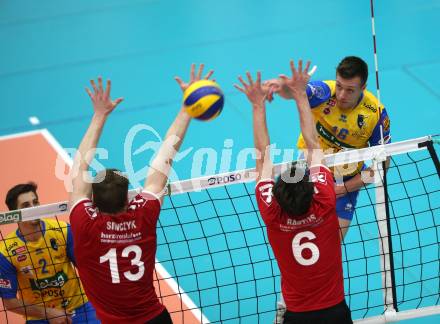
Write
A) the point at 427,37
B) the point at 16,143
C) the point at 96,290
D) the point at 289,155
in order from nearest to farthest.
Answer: the point at 96,290 → the point at 289,155 → the point at 16,143 → the point at 427,37

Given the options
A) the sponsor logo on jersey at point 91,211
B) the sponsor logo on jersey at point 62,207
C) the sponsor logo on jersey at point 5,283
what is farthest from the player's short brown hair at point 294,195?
the sponsor logo on jersey at point 5,283

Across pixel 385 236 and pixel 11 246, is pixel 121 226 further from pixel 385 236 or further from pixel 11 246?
pixel 385 236

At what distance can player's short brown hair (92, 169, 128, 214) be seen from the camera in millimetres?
4691

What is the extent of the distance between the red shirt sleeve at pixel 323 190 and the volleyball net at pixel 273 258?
69 centimetres

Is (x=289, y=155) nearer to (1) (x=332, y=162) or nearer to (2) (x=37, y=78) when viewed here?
(1) (x=332, y=162)

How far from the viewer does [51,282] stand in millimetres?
6230

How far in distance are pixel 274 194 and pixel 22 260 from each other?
2.44 m

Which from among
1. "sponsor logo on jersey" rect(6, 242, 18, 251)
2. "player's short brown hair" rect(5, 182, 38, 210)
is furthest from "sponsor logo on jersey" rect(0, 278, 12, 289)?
"player's short brown hair" rect(5, 182, 38, 210)

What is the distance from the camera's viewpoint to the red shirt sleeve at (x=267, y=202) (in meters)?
4.96

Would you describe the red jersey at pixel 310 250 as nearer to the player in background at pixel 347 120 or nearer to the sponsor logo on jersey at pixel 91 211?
the sponsor logo on jersey at pixel 91 211

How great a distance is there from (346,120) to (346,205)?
0.82 meters

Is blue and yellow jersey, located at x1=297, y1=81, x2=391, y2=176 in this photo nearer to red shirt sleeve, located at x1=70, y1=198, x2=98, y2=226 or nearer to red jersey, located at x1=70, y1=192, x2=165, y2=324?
red jersey, located at x1=70, y1=192, x2=165, y2=324

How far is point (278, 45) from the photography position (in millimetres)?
13930

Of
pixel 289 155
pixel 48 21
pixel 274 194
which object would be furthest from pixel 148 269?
pixel 48 21
